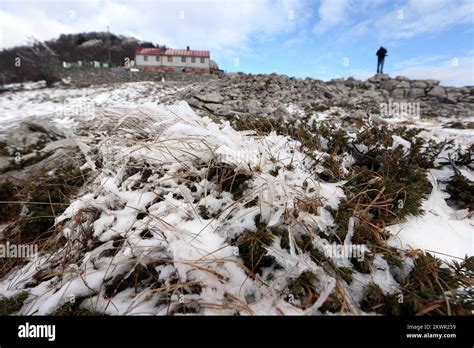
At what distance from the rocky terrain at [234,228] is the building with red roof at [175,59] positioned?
2007 inches

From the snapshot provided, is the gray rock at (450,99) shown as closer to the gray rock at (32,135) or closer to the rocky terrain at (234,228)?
the rocky terrain at (234,228)

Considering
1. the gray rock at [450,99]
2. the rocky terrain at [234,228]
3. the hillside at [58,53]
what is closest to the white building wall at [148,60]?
the hillside at [58,53]

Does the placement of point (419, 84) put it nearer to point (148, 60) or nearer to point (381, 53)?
point (381, 53)

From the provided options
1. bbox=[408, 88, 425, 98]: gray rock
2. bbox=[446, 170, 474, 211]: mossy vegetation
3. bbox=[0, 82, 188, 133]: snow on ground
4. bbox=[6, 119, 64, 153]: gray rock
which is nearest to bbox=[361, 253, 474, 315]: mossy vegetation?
bbox=[446, 170, 474, 211]: mossy vegetation

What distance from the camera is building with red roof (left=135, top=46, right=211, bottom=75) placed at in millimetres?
49094

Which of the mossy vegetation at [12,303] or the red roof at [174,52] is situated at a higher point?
the red roof at [174,52]

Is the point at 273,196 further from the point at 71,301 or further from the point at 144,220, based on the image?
the point at 71,301

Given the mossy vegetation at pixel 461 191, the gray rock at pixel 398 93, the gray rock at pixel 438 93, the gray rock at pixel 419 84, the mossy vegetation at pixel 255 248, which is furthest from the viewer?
the gray rock at pixel 419 84

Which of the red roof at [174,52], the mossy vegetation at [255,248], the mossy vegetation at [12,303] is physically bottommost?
the mossy vegetation at [12,303]

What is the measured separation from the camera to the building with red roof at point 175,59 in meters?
49.1

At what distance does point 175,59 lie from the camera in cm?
5084

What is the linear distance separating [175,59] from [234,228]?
56.2 metres
